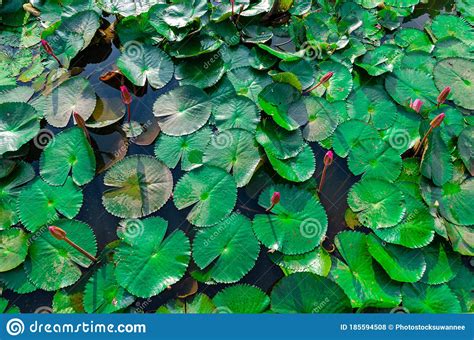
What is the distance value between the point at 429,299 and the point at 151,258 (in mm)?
2280

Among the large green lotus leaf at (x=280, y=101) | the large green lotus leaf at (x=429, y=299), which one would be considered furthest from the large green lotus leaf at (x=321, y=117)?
the large green lotus leaf at (x=429, y=299)

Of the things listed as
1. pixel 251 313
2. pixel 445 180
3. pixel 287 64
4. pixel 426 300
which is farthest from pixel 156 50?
pixel 426 300

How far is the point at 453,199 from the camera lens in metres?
3.49

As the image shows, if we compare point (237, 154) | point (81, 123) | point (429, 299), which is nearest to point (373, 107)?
point (237, 154)

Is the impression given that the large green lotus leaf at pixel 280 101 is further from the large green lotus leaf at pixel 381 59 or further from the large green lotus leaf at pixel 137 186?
the large green lotus leaf at pixel 137 186

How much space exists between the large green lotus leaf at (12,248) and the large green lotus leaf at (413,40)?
4.61 metres

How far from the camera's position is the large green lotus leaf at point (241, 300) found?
2988mm

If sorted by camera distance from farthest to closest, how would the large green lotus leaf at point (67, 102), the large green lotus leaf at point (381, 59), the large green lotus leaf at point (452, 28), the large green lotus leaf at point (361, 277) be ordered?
the large green lotus leaf at point (452, 28) → the large green lotus leaf at point (381, 59) → the large green lotus leaf at point (67, 102) → the large green lotus leaf at point (361, 277)

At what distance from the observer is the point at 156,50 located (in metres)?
4.30

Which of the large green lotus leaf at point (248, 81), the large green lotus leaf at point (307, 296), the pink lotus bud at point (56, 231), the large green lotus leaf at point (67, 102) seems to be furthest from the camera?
the large green lotus leaf at point (248, 81)

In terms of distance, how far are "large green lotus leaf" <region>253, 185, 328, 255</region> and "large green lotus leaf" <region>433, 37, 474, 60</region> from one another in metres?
2.62

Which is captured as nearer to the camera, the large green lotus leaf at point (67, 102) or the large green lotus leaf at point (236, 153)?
the large green lotus leaf at point (236, 153)

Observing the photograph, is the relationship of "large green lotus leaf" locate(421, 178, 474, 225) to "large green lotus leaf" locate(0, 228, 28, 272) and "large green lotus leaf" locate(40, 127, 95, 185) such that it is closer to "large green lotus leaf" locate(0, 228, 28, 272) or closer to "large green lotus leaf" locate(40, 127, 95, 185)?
"large green lotus leaf" locate(40, 127, 95, 185)

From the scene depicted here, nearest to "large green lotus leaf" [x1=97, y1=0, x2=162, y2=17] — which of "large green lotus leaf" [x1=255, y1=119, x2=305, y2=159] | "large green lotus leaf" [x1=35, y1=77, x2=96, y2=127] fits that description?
"large green lotus leaf" [x1=35, y1=77, x2=96, y2=127]
